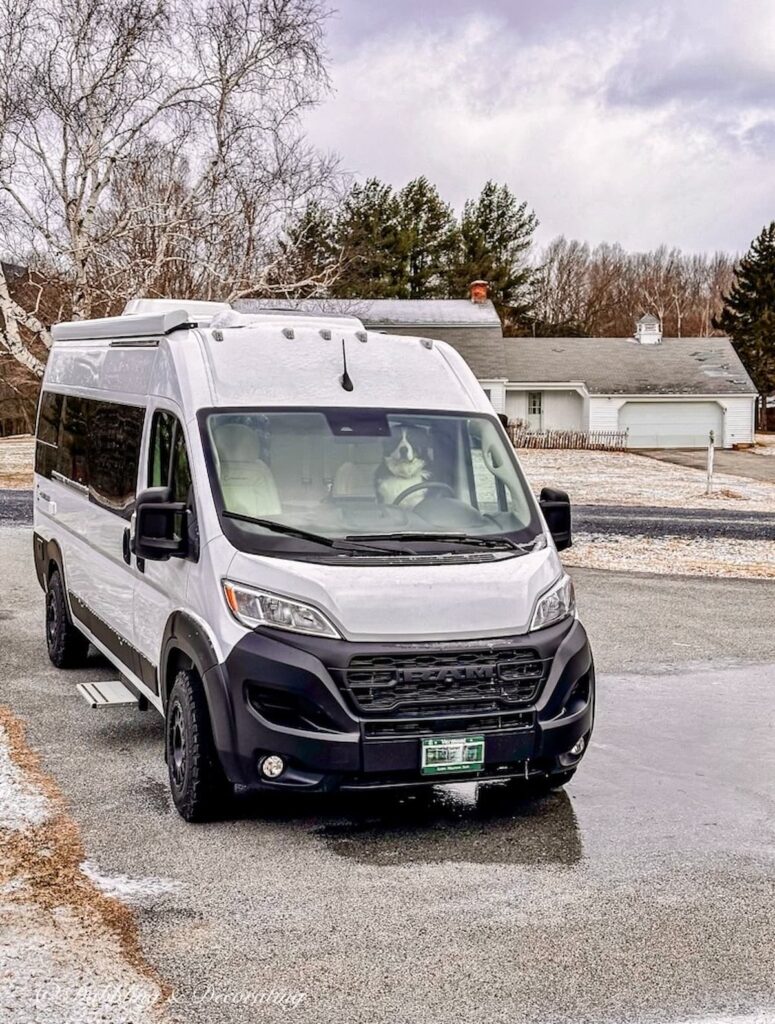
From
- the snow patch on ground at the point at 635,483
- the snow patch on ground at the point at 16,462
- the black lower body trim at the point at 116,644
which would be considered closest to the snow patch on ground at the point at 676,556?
the snow patch on ground at the point at 635,483

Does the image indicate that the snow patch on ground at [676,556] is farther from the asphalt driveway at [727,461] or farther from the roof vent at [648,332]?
the roof vent at [648,332]

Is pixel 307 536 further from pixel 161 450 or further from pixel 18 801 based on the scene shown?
pixel 18 801

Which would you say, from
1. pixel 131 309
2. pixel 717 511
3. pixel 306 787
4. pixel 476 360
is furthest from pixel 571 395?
pixel 306 787

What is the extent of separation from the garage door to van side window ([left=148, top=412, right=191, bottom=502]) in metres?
46.7

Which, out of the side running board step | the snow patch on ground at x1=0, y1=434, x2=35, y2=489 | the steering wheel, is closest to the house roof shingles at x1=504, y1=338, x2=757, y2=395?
the snow patch on ground at x1=0, y1=434, x2=35, y2=489

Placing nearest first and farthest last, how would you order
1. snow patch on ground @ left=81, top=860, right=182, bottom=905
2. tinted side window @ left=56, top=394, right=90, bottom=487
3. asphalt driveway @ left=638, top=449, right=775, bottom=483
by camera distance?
snow patch on ground @ left=81, top=860, right=182, bottom=905 < tinted side window @ left=56, top=394, right=90, bottom=487 < asphalt driveway @ left=638, top=449, right=775, bottom=483

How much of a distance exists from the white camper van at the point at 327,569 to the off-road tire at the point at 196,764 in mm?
12

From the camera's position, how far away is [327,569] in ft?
18.5

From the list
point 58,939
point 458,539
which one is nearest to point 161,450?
point 458,539

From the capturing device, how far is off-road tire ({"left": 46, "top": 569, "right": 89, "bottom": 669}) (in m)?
9.14

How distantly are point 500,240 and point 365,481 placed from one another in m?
64.6

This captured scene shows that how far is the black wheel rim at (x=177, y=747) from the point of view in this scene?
19.6 feet

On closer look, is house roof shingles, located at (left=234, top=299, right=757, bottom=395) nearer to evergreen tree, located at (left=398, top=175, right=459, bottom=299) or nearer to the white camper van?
evergreen tree, located at (left=398, top=175, right=459, bottom=299)

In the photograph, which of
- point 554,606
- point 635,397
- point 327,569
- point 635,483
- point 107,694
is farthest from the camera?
point 635,397
